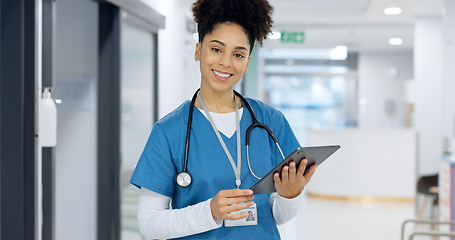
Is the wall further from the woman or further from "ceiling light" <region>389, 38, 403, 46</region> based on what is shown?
"ceiling light" <region>389, 38, 403, 46</region>

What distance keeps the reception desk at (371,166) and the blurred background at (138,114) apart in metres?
0.01

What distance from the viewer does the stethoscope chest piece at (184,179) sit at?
4.15 ft

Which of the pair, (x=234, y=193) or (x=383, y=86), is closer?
(x=234, y=193)

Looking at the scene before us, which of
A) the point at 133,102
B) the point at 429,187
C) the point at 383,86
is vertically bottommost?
the point at 429,187

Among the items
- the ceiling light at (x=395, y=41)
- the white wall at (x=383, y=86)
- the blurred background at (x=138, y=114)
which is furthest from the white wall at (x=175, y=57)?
the white wall at (x=383, y=86)

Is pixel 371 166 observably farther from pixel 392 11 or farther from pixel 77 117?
pixel 77 117

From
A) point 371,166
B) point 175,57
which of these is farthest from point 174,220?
point 371,166

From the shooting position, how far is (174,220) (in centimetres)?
125

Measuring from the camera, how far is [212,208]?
121 cm

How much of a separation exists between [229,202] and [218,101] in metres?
0.30

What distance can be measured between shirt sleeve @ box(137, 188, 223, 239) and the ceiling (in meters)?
4.30

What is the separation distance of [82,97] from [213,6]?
2.13 meters

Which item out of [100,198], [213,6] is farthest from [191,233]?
[100,198]

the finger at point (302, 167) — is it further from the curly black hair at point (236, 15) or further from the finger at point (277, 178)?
the curly black hair at point (236, 15)
